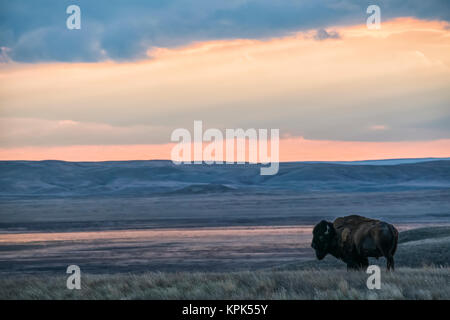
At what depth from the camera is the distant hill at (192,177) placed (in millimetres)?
161125

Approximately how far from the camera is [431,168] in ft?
601

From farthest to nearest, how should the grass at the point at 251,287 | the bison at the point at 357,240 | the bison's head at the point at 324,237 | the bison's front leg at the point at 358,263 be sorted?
the bison's head at the point at 324,237
the bison's front leg at the point at 358,263
the bison at the point at 357,240
the grass at the point at 251,287

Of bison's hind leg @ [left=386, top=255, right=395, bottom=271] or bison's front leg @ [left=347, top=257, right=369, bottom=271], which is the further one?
bison's front leg @ [left=347, top=257, right=369, bottom=271]

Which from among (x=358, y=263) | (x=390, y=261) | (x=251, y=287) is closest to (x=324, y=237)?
(x=358, y=263)

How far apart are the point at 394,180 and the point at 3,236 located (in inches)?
5072

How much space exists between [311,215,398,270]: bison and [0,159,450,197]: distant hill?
131 metres

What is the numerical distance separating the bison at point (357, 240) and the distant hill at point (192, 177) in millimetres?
131494

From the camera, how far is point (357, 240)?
779 inches

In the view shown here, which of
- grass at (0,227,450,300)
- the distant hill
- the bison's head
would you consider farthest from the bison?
the distant hill

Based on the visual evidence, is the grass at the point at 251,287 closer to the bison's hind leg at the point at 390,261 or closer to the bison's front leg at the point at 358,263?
the bison's hind leg at the point at 390,261

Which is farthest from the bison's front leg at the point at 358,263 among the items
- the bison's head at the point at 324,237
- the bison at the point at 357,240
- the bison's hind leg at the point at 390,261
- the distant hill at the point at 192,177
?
the distant hill at the point at 192,177

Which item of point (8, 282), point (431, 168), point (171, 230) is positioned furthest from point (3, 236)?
point (431, 168)

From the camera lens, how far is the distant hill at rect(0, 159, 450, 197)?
161 meters

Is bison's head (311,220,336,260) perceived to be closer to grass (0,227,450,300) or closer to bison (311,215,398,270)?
bison (311,215,398,270)
